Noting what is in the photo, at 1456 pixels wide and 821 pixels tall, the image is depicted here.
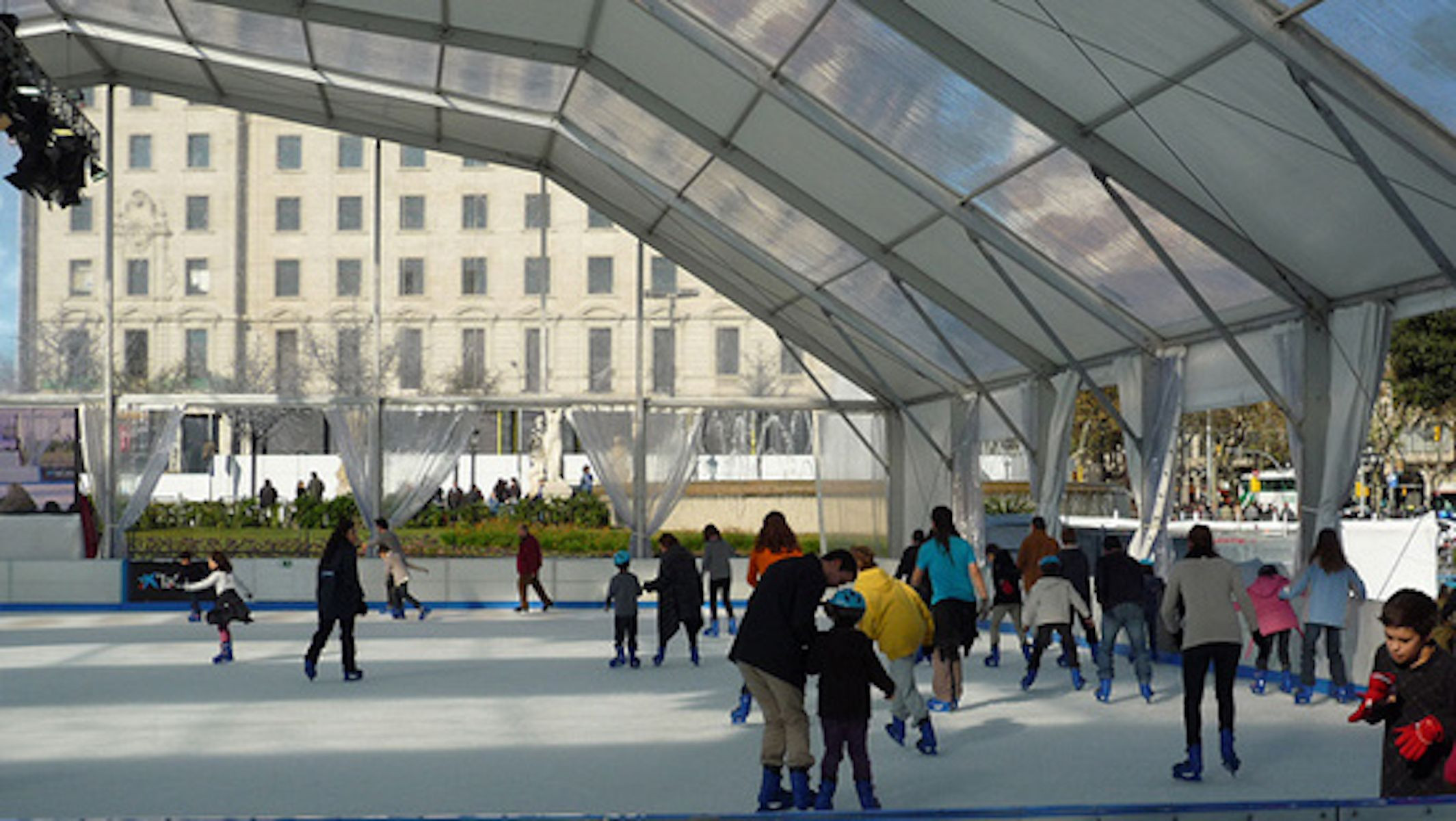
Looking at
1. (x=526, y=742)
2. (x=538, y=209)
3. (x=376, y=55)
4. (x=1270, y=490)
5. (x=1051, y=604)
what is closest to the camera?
(x=526, y=742)

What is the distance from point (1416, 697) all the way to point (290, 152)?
2156 centimetres

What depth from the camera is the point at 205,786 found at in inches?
329

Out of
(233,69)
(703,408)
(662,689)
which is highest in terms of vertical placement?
(233,69)

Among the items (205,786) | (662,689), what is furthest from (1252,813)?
(662,689)

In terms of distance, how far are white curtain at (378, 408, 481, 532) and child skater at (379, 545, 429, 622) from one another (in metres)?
1.26

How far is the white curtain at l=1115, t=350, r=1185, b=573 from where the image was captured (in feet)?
52.6

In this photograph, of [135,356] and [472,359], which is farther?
[472,359]

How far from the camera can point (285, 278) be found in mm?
24125

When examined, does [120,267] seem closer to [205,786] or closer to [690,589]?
[690,589]

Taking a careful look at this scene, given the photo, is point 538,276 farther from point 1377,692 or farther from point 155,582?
point 1377,692

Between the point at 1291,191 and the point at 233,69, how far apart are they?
14221mm

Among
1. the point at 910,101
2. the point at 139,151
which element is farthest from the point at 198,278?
the point at 910,101

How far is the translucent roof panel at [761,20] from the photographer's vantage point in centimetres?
1270

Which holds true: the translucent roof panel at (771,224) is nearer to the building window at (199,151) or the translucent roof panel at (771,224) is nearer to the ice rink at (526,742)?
the ice rink at (526,742)
